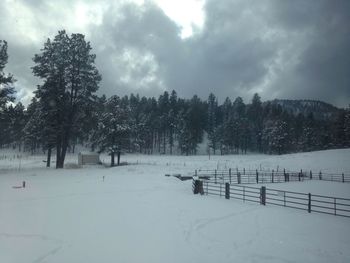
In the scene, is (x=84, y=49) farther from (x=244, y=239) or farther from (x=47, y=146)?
(x=244, y=239)

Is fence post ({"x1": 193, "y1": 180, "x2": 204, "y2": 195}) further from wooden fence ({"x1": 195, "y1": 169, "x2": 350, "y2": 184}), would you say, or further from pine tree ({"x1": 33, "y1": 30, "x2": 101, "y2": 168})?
pine tree ({"x1": 33, "y1": 30, "x2": 101, "y2": 168})

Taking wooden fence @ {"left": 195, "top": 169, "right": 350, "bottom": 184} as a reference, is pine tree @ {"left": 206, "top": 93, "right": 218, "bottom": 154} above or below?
above

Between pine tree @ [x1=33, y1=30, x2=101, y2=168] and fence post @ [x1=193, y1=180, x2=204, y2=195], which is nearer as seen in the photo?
fence post @ [x1=193, y1=180, x2=204, y2=195]

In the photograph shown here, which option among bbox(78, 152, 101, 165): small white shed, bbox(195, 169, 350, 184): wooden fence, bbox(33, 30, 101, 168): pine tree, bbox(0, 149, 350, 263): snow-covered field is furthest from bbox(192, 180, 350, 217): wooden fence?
bbox(78, 152, 101, 165): small white shed

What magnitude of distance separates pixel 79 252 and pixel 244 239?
5935mm

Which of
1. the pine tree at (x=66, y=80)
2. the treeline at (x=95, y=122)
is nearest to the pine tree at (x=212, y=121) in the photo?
the treeline at (x=95, y=122)

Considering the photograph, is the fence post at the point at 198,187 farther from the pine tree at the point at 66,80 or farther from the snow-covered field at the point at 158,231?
the pine tree at the point at 66,80

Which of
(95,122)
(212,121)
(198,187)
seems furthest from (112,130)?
(212,121)

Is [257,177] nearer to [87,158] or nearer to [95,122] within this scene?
[95,122]

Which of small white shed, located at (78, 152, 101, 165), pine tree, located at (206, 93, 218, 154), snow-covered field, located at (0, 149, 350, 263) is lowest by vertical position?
snow-covered field, located at (0, 149, 350, 263)

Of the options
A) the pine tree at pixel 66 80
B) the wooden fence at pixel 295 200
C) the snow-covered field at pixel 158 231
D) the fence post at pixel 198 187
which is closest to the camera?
the snow-covered field at pixel 158 231

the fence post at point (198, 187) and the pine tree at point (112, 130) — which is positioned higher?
the pine tree at point (112, 130)

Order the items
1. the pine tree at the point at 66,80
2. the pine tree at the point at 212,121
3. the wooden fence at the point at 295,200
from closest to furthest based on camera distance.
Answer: the wooden fence at the point at 295,200 < the pine tree at the point at 66,80 < the pine tree at the point at 212,121

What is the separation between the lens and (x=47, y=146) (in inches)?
1704
